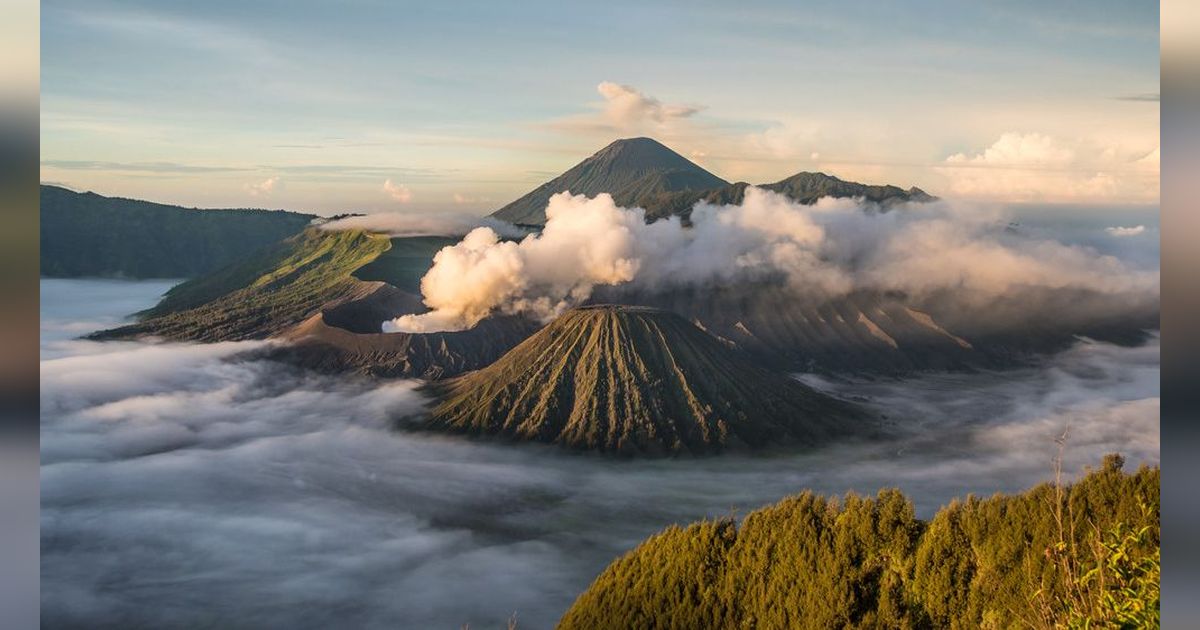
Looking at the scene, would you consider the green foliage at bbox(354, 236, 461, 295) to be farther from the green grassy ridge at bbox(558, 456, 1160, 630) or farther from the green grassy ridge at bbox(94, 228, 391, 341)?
the green grassy ridge at bbox(558, 456, 1160, 630)

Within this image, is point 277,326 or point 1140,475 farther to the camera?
point 277,326

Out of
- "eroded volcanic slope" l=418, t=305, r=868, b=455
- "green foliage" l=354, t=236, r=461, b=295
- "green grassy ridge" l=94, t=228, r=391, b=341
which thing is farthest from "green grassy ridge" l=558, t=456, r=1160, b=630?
"green foliage" l=354, t=236, r=461, b=295

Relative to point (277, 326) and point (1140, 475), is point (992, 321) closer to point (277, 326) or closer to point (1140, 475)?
point (277, 326)

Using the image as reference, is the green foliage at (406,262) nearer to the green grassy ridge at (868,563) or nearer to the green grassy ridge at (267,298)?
the green grassy ridge at (267,298)

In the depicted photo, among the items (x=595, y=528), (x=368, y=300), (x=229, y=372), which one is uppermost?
(x=368, y=300)

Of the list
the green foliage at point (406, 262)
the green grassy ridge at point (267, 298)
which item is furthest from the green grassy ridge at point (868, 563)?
the green foliage at point (406, 262)

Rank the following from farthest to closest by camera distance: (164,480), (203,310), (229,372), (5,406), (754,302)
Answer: (203,310) < (754,302) < (229,372) < (164,480) < (5,406)

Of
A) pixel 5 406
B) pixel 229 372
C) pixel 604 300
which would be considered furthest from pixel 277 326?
pixel 5 406
